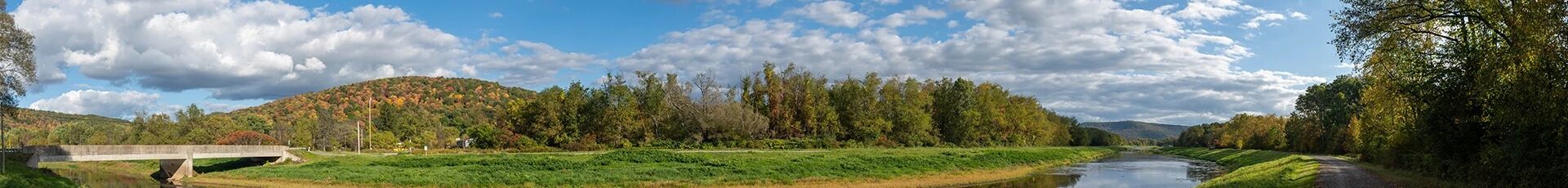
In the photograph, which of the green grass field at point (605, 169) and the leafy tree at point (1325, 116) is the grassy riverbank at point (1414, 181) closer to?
the green grass field at point (605, 169)

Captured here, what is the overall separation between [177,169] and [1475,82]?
57.5m

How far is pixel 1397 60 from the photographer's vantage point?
Answer: 2619cm

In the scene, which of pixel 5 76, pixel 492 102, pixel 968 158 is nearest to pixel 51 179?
pixel 5 76

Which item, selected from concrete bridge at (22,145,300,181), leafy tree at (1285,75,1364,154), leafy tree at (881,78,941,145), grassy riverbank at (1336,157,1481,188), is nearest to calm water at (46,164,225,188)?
concrete bridge at (22,145,300,181)

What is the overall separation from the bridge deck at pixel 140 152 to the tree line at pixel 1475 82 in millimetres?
52672

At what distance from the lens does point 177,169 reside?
4931cm

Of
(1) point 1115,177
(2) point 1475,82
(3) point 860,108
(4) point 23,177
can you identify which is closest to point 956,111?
(3) point 860,108

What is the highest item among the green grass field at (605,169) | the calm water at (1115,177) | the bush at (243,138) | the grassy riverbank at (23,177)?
the bush at (243,138)

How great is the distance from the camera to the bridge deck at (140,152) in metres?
42.2

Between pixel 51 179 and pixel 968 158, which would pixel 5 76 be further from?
pixel 968 158

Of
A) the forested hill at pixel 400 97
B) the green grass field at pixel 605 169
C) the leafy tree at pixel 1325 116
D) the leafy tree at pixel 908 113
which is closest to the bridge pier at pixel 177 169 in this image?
the green grass field at pixel 605 169

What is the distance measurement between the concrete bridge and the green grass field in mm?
3288

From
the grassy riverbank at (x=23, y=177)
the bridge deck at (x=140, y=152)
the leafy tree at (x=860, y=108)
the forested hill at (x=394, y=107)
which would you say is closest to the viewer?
the grassy riverbank at (x=23, y=177)

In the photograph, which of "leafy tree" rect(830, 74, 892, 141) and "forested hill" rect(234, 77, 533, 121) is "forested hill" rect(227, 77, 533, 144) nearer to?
"forested hill" rect(234, 77, 533, 121)
